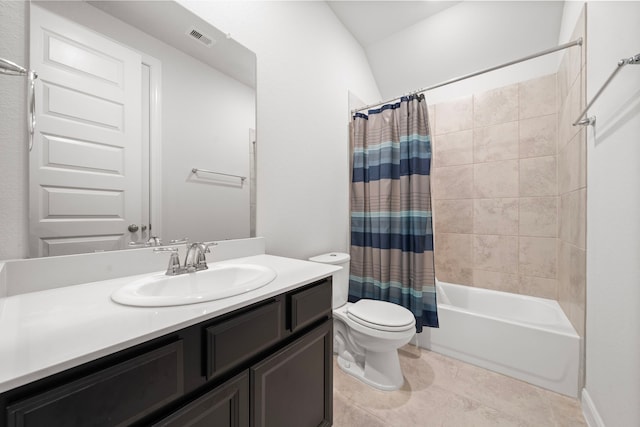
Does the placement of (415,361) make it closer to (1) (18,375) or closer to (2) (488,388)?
(2) (488,388)

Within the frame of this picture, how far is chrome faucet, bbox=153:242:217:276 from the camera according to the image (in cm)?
96

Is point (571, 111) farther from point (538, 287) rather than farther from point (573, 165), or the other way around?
point (538, 287)

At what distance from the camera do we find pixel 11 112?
0.75 meters

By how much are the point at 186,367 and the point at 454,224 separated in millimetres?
2457

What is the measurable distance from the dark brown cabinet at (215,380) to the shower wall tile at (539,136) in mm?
2159

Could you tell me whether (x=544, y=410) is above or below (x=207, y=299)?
below

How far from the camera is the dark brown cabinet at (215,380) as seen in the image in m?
0.44

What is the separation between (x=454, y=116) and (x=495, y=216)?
40.5 inches

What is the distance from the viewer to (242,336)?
0.72 meters

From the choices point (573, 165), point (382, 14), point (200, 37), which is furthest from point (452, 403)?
point (382, 14)

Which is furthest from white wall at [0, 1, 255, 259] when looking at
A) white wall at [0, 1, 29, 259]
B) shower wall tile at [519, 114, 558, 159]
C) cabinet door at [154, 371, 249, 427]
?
shower wall tile at [519, 114, 558, 159]

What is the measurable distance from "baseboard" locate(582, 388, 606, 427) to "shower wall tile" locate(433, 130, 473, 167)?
1.78 m

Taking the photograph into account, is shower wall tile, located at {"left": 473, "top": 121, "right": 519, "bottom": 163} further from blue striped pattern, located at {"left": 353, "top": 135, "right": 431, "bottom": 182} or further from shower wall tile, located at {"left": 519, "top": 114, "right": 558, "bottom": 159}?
blue striped pattern, located at {"left": 353, "top": 135, "right": 431, "bottom": 182}

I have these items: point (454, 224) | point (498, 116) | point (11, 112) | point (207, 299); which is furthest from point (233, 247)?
point (498, 116)
